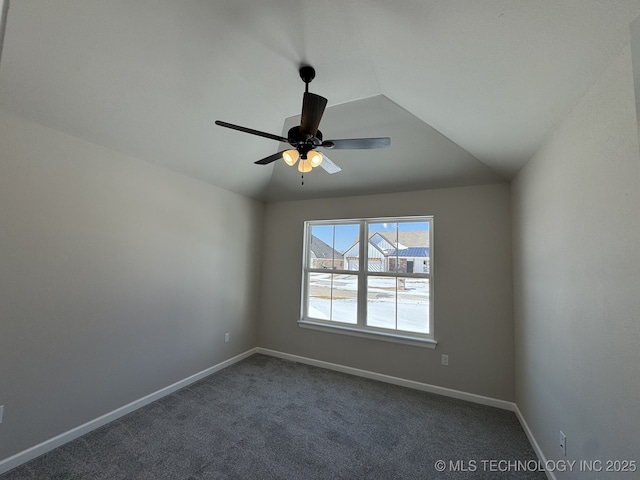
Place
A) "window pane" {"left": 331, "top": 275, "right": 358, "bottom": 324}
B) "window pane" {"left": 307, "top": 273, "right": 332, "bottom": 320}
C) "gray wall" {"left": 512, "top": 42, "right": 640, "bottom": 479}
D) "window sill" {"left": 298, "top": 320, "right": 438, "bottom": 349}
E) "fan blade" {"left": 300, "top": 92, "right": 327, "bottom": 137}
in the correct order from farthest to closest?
1. "window pane" {"left": 307, "top": 273, "right": 332, "bottom": 320}
2. "window pane" {"left": 331, "top": 275, "right": 358, "bottom": 324}
3. "window sill" {"left": 298, "top": 320, "right": 438, "bottom": 349}
4. "fan blade" {"left": 300, "top": 92, "right": 327, "bottom": 137}
5. "gray wall" {"left": 512, "top": 42, "right": 640, "bottom": 479}

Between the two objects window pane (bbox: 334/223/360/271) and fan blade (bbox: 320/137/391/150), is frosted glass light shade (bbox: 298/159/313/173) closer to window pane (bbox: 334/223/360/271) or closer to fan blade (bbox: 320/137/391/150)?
fan blade (bbox: 320/137/391/150)

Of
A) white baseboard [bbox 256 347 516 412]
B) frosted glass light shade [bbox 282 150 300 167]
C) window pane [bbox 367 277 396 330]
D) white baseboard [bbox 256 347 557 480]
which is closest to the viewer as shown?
frosted glass light shade [bbox 282 150 300 167]

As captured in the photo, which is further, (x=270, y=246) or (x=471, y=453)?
(x=270, y=246)

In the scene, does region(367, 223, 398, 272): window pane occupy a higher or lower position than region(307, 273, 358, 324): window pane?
higher

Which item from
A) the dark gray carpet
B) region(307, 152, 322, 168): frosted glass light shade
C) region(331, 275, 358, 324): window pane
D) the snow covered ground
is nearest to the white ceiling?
region(307, 152, 322, 168): frosted glass light shade

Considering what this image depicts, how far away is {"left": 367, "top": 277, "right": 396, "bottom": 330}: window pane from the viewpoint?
3.44 metres

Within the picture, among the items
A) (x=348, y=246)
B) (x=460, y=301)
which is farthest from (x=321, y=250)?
(x=460, y=301)

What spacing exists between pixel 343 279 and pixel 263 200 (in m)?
1.68

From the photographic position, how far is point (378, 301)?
3.53m

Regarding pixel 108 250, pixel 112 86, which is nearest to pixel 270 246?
pixel 108 250

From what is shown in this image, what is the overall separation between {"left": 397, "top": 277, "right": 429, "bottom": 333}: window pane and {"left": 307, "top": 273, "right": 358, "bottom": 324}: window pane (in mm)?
583

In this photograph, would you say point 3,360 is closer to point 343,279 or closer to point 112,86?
point 112,86

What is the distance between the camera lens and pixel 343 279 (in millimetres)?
3805

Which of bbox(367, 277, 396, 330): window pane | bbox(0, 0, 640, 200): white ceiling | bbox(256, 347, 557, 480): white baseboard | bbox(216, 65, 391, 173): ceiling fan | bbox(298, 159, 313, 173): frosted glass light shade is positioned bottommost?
bbox(256, 347, 557, 480): white baseboard
